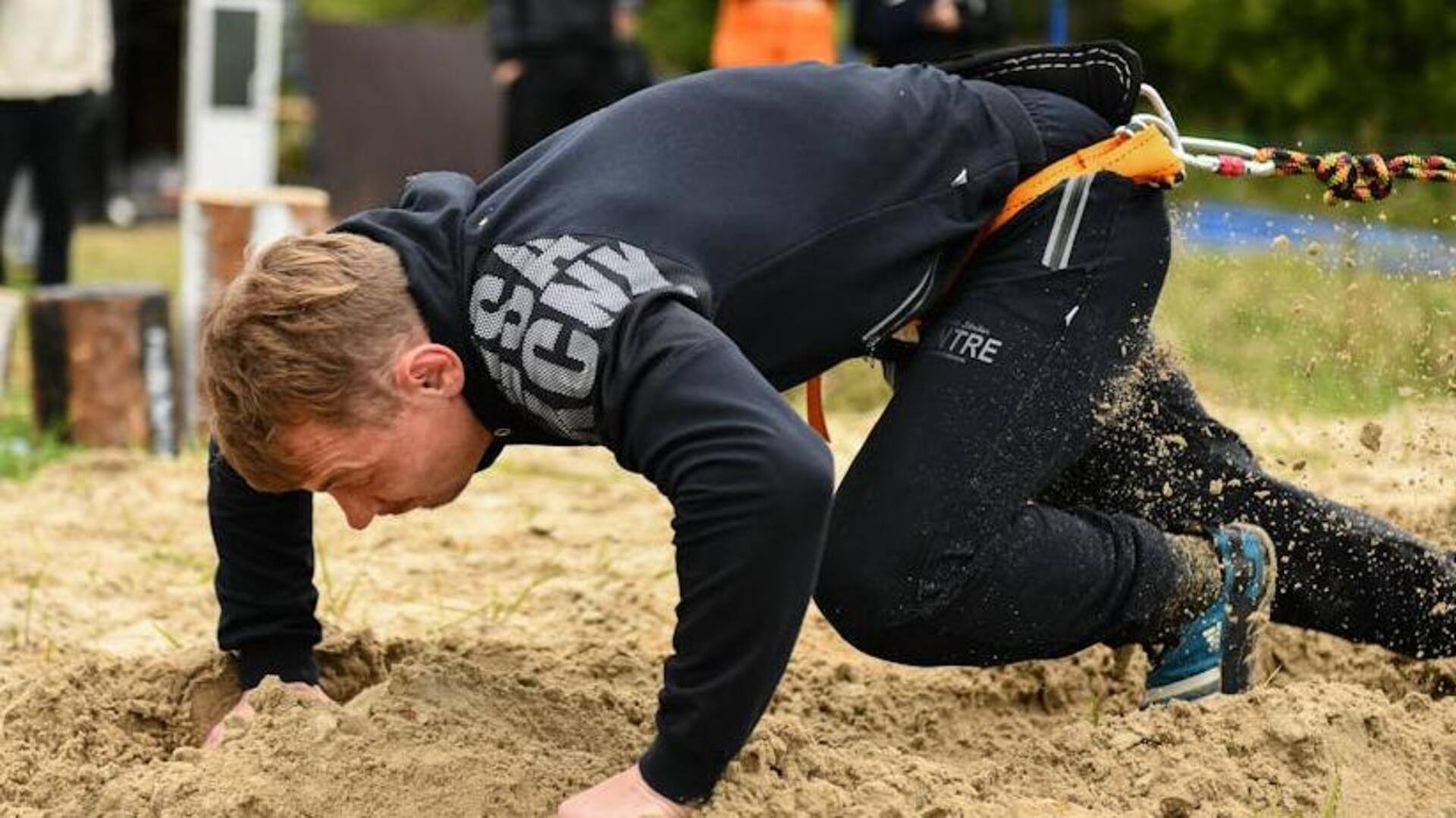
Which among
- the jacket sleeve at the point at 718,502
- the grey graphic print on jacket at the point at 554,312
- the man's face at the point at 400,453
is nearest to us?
the jacket sleeve at the point at 718,502

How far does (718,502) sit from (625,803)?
0.42 metres

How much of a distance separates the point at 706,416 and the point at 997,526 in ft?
2.30

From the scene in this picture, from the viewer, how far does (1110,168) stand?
9.72 feet

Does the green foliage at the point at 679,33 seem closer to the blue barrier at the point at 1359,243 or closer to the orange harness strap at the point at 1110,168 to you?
the blue barrier at the point at 1359,243

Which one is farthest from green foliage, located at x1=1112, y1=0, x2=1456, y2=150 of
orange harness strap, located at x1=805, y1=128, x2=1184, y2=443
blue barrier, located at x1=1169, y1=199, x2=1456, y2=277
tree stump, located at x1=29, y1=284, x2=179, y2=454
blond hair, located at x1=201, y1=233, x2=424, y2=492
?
blond hair, located at x1=201, y1=233, x2=424, y2=492

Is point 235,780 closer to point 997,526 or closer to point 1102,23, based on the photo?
point 997,526

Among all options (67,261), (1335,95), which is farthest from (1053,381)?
(1335,95)

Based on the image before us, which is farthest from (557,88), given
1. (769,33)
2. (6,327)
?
(6,327)

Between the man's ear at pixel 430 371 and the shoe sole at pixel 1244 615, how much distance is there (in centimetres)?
128

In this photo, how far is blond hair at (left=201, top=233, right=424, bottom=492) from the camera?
2488 millimetres

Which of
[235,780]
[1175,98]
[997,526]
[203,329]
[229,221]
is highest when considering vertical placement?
[203,329]

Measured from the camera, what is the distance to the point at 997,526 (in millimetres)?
2887

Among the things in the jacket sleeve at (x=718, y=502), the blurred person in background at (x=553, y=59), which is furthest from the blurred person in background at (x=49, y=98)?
the jacket sleeve at (x=718, y=502)

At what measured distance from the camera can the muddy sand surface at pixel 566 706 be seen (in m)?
2.69
